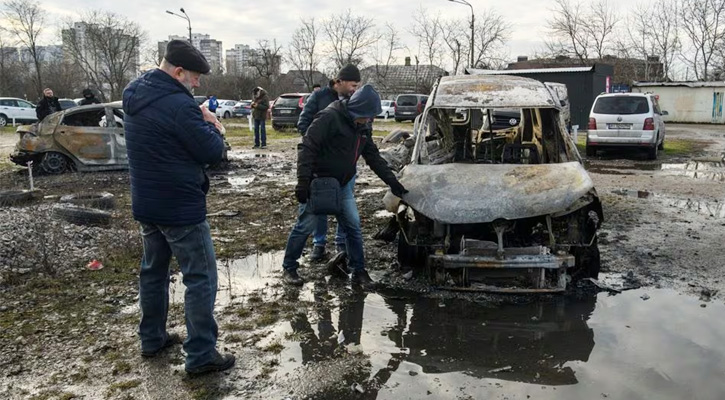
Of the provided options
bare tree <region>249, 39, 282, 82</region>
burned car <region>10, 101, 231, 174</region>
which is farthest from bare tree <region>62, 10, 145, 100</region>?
burned car <region>10, 101, 231, 174</region>

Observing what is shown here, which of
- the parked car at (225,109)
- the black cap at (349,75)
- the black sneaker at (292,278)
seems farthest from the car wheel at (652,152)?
the parked car at (225,109)

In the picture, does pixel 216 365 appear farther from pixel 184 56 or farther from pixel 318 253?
pixel 318 253

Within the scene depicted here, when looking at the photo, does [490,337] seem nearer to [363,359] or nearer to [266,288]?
[363,359]

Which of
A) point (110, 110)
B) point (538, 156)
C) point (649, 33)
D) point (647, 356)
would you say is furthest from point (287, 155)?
point (649, 33)

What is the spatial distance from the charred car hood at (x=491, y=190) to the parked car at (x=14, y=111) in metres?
29.1

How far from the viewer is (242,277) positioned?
5.61 metres

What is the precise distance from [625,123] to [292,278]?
12413mm

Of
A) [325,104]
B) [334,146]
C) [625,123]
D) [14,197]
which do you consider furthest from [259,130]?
[334,146]

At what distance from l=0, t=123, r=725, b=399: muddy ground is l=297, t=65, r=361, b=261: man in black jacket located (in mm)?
394

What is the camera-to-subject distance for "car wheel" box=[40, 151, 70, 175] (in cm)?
1180

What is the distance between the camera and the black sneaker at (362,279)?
5.34m

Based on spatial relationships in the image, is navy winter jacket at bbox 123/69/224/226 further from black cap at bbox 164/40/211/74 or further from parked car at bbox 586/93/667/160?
parked car at bbox 586/93/667/160

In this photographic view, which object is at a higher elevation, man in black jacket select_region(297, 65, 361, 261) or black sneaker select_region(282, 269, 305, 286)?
man in black jacket select_region(297, 65, 361, 261)

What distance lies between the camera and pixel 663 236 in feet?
23.0
